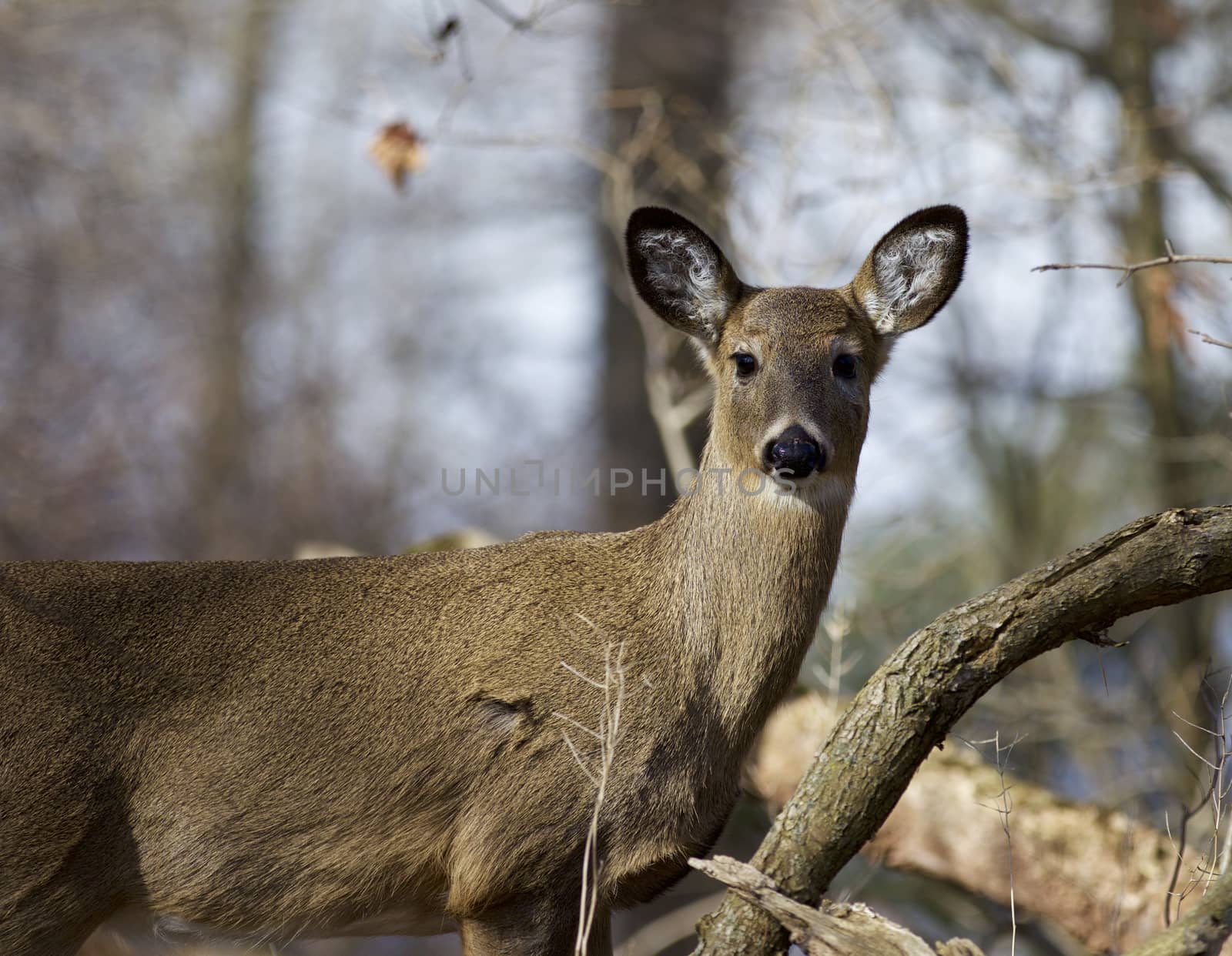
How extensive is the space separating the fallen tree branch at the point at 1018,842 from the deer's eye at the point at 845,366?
2321 millimetres

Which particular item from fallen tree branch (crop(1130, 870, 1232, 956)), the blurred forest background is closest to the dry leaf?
the blurred forest background

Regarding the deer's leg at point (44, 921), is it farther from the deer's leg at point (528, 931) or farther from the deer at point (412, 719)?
the deer's leg at point (528, 931)

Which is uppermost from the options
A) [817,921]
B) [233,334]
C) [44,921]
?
[233,334]

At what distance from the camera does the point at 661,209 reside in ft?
18.2

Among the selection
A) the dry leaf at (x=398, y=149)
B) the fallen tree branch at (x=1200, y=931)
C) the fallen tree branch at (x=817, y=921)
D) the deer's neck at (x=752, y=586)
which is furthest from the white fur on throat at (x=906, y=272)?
the dry leaf at (x=398, y=149)

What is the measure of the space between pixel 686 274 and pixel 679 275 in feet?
0.10

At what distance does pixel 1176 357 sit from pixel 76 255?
1090 centimetres

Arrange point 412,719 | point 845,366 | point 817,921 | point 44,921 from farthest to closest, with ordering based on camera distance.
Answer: point 845,366 < point 412,719 < point 44,921 < point 817,921

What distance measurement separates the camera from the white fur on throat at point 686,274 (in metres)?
5.59

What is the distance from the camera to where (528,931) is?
4684 millimetres

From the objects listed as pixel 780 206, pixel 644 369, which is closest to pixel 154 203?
pixel 644 369

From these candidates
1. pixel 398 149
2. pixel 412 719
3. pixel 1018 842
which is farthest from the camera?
pixel 398 149

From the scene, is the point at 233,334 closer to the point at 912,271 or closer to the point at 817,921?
the point at 912,271

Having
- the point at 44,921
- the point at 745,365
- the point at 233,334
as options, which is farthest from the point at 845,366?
the point at 233,334
